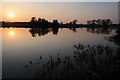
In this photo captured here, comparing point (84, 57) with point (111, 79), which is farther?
point (84, 57)

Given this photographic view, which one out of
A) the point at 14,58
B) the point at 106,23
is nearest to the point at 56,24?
the point at 106,23

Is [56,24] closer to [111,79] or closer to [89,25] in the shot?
[89,25]

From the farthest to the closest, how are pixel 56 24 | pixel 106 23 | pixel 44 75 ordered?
pixel 106 23 → pixel 56 24 → pixel 44 75

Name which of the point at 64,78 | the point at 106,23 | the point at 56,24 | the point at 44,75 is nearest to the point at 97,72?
the point at 64,78

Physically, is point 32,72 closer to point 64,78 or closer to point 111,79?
point 64,78

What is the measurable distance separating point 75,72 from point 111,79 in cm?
221

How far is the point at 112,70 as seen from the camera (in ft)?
40.0

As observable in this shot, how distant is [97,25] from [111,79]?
140 metres

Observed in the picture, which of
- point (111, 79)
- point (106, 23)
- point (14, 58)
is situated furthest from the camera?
point (106, 23)

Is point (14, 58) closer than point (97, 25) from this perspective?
Yes

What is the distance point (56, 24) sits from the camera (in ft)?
359

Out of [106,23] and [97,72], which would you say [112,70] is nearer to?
[97,72]

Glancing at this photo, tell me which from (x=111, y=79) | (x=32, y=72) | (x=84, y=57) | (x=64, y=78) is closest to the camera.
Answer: (x=111, y=79)

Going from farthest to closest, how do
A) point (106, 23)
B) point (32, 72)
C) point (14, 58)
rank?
point (106, 23) < point (14, 58) < point (32, 72)
